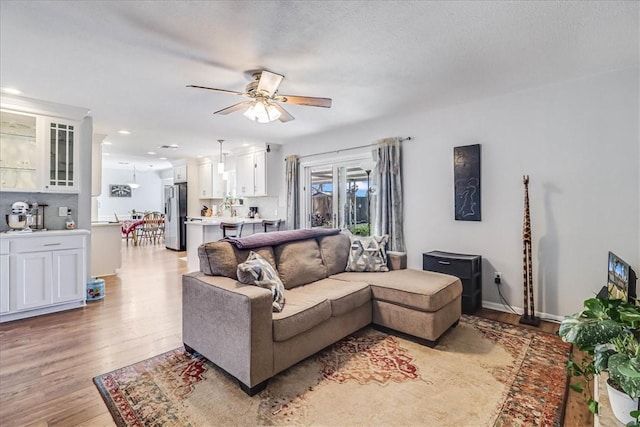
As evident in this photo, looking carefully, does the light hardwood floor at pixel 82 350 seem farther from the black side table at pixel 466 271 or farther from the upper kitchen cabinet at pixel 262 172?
the upper kitchen cabinet at pixel 262 172

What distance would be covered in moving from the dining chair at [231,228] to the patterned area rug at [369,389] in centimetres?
311

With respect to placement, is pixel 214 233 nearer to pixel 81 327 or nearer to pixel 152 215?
pixel 81 327

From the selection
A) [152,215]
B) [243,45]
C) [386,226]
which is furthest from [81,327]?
[152,215]

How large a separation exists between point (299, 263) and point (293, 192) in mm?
2976

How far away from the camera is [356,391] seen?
2.09 meters

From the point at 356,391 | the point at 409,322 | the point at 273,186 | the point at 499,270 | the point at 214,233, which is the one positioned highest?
the point at 273,186

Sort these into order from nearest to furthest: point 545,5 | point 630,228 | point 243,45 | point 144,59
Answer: point 545,5
point 243,45
point 144,59
point 630,228

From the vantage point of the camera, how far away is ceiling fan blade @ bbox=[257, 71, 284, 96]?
2.62m

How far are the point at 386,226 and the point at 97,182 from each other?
16.9ft

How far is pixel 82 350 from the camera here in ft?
8.79

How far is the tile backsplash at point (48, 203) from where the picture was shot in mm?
3688

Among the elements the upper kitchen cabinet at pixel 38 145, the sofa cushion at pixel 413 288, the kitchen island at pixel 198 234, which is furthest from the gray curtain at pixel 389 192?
the upper kitchen cabinet at pixel 38 145

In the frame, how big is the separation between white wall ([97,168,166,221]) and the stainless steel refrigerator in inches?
151

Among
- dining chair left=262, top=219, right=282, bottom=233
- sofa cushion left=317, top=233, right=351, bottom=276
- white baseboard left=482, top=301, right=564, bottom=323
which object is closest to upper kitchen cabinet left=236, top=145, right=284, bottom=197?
dining chair left=262, top=219, right=282, bottom=233
